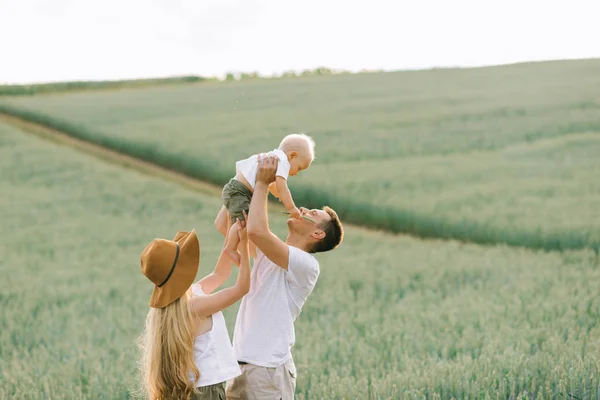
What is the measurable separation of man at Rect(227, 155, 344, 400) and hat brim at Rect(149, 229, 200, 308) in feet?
1.07

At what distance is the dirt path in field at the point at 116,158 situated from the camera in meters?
19.2

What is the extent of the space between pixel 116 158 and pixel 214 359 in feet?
70.0

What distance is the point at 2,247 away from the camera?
1406 cm

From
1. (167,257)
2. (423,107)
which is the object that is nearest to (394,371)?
(167,257)

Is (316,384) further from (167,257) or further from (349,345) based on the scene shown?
(167,257)

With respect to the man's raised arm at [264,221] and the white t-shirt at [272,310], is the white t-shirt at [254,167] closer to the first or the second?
the man's raised arm at [264,221]


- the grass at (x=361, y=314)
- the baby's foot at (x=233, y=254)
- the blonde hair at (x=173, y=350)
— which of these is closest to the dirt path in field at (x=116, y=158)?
the grass at (x=361, y=314)

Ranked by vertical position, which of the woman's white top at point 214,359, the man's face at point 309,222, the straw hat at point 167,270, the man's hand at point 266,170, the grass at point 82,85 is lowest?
the woman's white top at point 214,359

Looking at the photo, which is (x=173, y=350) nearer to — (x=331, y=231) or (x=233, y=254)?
(x=233, y=254)

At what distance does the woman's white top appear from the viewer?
349cm

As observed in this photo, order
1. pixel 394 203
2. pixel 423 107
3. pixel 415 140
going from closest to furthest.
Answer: pixel 394 203, pixel 415 140, pixel 423 107

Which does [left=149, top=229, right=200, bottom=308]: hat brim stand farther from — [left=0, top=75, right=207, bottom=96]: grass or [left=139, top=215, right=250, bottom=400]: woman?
[left=0, top=75, right=207, bottom=96]: grass

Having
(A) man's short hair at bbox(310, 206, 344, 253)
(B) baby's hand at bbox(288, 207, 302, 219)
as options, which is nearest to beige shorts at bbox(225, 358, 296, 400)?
(A) man's short hair at bbox(310, 206, 344, 253)

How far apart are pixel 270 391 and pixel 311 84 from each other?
3501 cm
